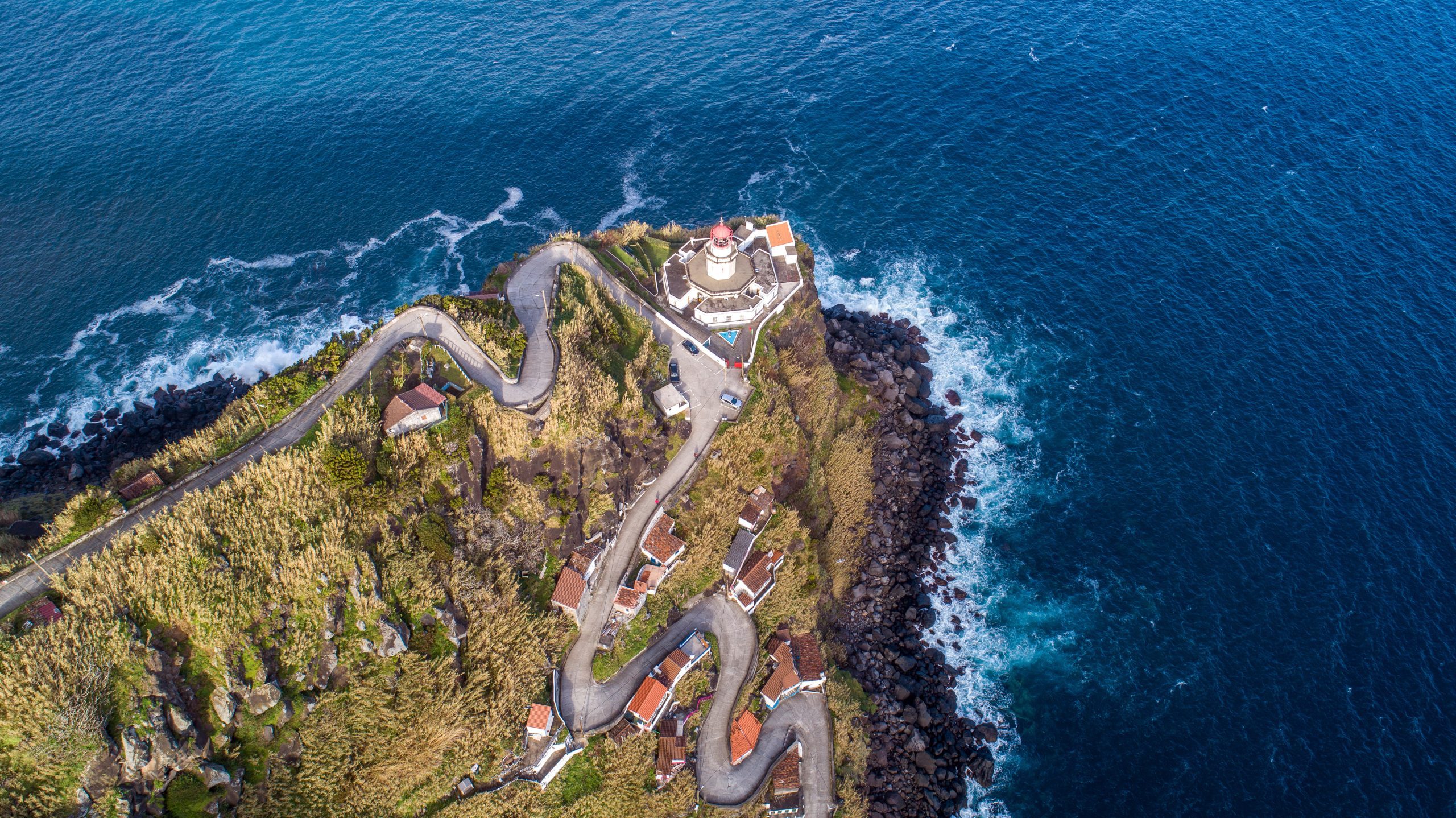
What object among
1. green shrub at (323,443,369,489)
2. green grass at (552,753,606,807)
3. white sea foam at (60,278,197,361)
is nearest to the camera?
green shrub at (323,443,369,489)

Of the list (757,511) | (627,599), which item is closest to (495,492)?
(627,599)

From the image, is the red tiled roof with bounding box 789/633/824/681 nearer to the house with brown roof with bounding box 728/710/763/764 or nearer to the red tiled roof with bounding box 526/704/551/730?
the house with brown roof with bounding box 728/710/763/764

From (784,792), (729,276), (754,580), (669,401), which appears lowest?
(784,792)

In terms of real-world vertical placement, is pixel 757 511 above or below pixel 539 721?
above

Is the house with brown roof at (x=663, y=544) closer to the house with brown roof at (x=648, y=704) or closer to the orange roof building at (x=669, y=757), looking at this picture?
the house with brown roof at (x=648, y=704)

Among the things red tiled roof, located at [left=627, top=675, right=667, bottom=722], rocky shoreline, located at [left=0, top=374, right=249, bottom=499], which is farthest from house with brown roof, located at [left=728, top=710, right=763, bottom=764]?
rocky shoreline, located at [left=0, top=374, right=249, bottom=499]

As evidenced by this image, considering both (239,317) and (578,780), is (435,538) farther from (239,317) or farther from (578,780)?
(239,317)
